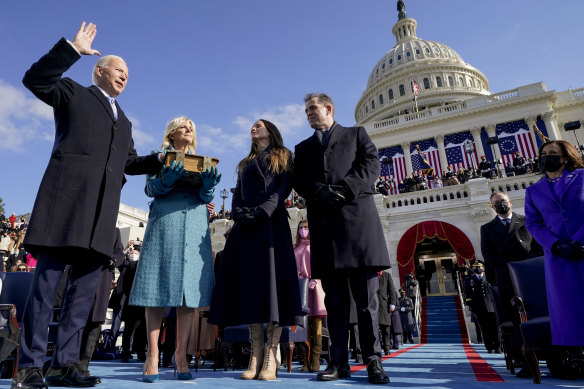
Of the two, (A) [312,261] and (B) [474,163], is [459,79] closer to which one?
(B) [474,163]

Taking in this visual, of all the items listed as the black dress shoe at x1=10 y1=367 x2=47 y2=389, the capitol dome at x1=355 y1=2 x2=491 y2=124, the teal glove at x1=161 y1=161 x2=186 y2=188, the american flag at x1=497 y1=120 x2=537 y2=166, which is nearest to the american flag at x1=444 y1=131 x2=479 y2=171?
the american flag at x1=497 y1=120 x2=537 y2=166

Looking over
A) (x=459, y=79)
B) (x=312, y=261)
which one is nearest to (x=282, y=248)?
(x=312, y=261)

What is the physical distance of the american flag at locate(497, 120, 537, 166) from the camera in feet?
93.1

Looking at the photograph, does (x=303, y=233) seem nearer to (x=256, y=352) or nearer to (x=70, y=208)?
(x=256, y=352)

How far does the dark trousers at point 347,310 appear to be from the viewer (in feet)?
9.08

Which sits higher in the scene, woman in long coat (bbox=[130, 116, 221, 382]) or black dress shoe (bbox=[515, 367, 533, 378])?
woman in long coat (bbox=[130, 116, 221, 382])

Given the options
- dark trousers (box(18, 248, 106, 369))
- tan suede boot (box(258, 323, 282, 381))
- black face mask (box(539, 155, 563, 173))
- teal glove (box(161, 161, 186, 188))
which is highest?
black face mask (box(539, 155, 563, 173))

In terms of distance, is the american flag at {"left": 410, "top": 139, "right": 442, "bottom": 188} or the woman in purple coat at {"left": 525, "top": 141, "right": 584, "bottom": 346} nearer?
the woman in purple coat at {"left": 525, "top": 141, "right": 584, "bottom": 346}

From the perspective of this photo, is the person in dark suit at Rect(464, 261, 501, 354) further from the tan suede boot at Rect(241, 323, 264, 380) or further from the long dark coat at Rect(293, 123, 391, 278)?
the tan suede boot at Rect(241, 323, 264, 380)

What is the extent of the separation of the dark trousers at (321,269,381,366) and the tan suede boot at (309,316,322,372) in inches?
45.1

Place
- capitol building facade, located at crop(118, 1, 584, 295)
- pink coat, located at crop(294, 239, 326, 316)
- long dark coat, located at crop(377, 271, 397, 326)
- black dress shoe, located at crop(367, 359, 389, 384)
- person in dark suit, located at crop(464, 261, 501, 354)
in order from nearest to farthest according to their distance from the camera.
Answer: black dress shoe, located at crop(367, 359, 389, 384), pink coat, located at crop(294, 239, 326, 316), long dark coat, located at crop(377, 271, 397, 326), person in dark suit, located at crop(464, 261, 501, 354), capitol building facade, located at crop(118, 1, 584, 295)

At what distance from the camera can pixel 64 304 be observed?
2408mm

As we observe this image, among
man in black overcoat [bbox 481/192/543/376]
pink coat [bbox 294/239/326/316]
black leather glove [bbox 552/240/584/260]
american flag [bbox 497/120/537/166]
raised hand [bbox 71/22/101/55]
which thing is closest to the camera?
raised hand [bbox 71/22/101/55]

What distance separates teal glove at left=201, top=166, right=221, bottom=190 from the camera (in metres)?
2.93
